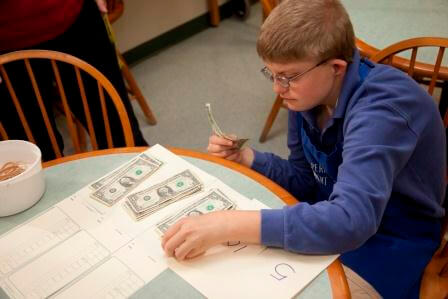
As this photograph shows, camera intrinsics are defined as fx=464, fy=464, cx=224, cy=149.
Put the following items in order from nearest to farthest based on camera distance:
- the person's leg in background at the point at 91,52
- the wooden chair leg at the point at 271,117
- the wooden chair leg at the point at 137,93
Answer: the person's leg in background at the point at 91,52, the wooden chair leg at the point at 271,117, the wooden chair leg at the point at 137,93

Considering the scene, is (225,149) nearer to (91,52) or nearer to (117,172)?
(117,172)

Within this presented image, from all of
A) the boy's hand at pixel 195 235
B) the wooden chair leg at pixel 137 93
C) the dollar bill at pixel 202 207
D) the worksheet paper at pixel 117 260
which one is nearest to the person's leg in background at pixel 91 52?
the wooden chair leg at pixel 137 93

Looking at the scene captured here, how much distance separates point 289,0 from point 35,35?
105 centimetres

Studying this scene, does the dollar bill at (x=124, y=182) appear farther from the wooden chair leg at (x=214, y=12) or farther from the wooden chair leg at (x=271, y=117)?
the wooden chair leg at (x=214, y=12)

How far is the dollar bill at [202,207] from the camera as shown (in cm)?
97

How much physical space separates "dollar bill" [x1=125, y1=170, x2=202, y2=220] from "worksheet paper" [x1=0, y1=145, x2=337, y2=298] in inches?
0.6

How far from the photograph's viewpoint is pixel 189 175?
1.09 m

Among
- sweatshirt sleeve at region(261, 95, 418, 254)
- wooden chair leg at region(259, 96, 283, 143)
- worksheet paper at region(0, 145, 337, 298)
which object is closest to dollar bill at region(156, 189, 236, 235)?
worksheet paper at region(0, 145, 337, 298)

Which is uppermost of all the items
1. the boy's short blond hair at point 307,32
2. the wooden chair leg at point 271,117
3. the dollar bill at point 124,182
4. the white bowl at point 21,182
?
the boy's short blond hair at point 307,32

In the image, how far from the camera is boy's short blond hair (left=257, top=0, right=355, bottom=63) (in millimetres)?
919

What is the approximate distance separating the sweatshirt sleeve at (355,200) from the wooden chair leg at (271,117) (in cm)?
147

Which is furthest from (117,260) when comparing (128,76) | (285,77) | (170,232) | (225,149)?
(128,76)

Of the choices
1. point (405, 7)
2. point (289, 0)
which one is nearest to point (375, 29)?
point (405, 7)

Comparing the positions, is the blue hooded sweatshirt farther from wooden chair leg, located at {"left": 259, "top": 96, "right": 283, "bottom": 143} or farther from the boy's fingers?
wooden chair leg, located at {"left": 259, "top": 96, "right": 283, "bottom": 143}
